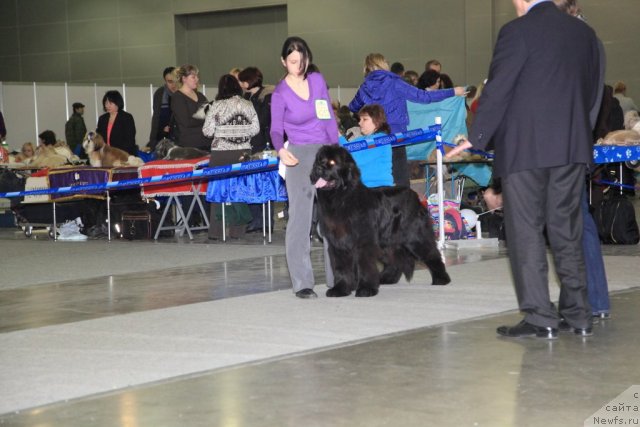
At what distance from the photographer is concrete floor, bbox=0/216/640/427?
3375 mm

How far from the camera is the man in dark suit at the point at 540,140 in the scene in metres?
4.52

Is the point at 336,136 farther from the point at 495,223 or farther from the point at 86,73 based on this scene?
the point at 86,73

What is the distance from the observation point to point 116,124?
11914 mm

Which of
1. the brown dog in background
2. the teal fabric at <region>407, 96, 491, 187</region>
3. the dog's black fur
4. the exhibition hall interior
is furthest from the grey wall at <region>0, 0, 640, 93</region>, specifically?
the dog's black fur

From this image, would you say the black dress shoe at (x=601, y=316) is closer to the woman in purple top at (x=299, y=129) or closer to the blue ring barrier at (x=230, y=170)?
the woman in purple top at (x=299, y=129)

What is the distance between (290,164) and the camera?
5902 mm

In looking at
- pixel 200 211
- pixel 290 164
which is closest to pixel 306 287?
pixel 290 164

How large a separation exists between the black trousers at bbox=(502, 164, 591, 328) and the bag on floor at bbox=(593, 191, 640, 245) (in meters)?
4.19

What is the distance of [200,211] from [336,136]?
5684mm

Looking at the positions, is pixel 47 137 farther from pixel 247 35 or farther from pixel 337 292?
pixel 247 35

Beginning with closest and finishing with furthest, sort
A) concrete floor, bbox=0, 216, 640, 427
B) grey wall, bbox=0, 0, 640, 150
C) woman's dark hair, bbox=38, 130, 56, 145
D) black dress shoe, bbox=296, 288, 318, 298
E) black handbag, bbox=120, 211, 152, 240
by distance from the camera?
1. concrete floor, bbox=0, 216, 640, 427
2. black dress shoe, bbox=296, 288, 318, 298
3. black handbag, bbox=120, 211, 152, 240
4. woman's dark hair, bbox=38, 130, 56, 145
5. grey wall, bbox=0, 0, 640, 150

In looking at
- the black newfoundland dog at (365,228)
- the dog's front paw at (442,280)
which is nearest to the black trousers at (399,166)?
the black newfoundland dog at (365,228)

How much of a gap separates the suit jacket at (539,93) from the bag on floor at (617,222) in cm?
427

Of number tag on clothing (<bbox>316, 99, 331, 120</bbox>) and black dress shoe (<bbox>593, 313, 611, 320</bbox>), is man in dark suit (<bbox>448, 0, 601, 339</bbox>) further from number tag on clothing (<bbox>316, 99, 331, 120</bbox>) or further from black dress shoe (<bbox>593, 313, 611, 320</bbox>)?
number tag on clothing (<bbox>316, 99, 331, 120</bbox>)
